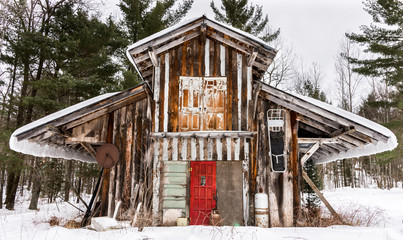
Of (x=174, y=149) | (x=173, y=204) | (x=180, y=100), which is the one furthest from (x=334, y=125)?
(x=173, y=204)

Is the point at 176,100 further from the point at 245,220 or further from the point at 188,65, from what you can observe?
the point at 245,220

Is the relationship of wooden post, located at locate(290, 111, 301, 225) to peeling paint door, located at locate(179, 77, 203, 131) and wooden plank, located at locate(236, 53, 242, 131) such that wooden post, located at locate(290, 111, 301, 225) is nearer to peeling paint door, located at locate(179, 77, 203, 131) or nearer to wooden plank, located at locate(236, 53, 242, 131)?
wooden plank, located at locate(236, 53, 242, 131)

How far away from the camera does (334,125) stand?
8.54 metres

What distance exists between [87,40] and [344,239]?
17502mm

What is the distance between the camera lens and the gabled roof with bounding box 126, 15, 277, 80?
28.0 feet

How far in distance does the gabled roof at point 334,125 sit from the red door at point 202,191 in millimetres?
3069

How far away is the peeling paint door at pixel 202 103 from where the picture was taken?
28.9ft

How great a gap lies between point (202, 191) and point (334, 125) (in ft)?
15.3

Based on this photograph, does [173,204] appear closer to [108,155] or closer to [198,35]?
[108,155]

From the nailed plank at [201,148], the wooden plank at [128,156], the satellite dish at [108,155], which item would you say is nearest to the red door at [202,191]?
the nailed plank at [201,148]

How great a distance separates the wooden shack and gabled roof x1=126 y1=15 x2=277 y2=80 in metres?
0.03

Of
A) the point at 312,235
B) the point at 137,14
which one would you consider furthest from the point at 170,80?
the point at 137,14

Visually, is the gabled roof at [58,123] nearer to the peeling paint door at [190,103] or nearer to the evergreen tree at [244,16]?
the peeling paint door at [190,103]

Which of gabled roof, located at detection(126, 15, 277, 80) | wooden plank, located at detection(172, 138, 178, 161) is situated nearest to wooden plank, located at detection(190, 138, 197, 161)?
wooden plank, located at detection(172, 138, 178, 161)
